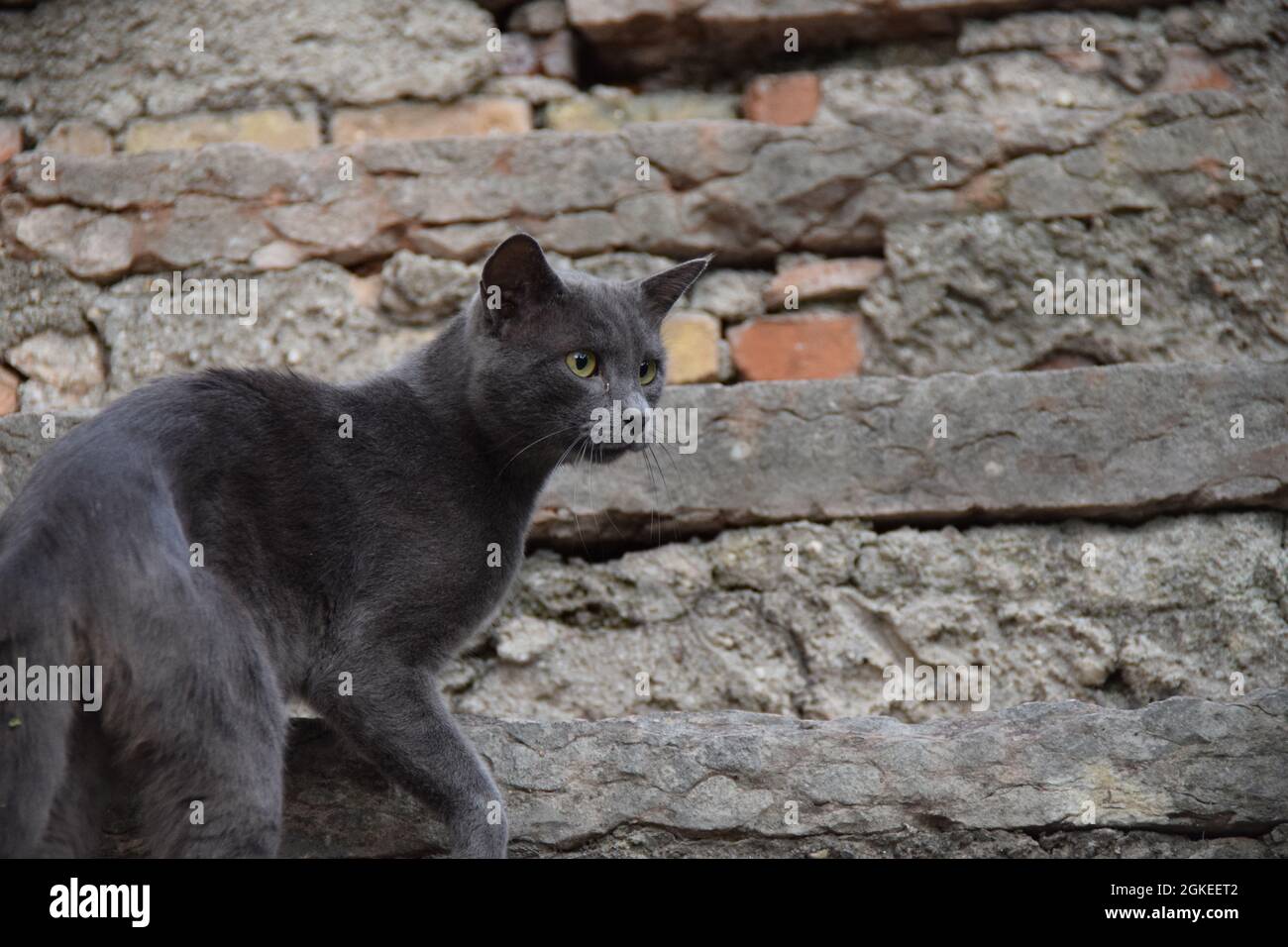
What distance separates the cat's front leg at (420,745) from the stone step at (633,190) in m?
1.29

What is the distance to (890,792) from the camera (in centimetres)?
213

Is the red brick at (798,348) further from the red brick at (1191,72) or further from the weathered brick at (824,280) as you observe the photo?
the red brick at (1191,72)

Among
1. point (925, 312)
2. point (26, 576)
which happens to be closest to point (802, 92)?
point (925, 312)

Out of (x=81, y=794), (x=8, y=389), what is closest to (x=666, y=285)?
(x=81, y=794)

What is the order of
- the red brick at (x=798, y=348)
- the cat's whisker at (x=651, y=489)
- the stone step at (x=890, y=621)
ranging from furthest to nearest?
the red brick at (x=798, y=348), the cat's whisker at (x=651, y=489), the stone step at (x=890, y=621)

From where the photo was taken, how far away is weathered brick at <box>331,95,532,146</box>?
10.8ft

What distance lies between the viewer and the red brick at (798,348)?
309cm

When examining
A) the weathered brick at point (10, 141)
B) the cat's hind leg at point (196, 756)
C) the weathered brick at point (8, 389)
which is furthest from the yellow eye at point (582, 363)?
the weathered brick at point (10, 141)

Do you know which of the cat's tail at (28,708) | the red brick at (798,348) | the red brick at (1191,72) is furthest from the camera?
the red brick at (1191,72)

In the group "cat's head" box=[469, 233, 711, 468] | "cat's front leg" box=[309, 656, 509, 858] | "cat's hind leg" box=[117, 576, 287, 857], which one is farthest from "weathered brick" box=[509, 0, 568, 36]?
"cat's hind leg" box=[117, 576, 287, 857]

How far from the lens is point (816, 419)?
9.21 feet

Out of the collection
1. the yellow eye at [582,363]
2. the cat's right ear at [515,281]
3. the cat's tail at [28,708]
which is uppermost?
the cat's right ear at [515,281]

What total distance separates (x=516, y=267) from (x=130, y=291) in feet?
4.03

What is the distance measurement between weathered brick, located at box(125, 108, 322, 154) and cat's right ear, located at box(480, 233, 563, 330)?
1082 millimetres
